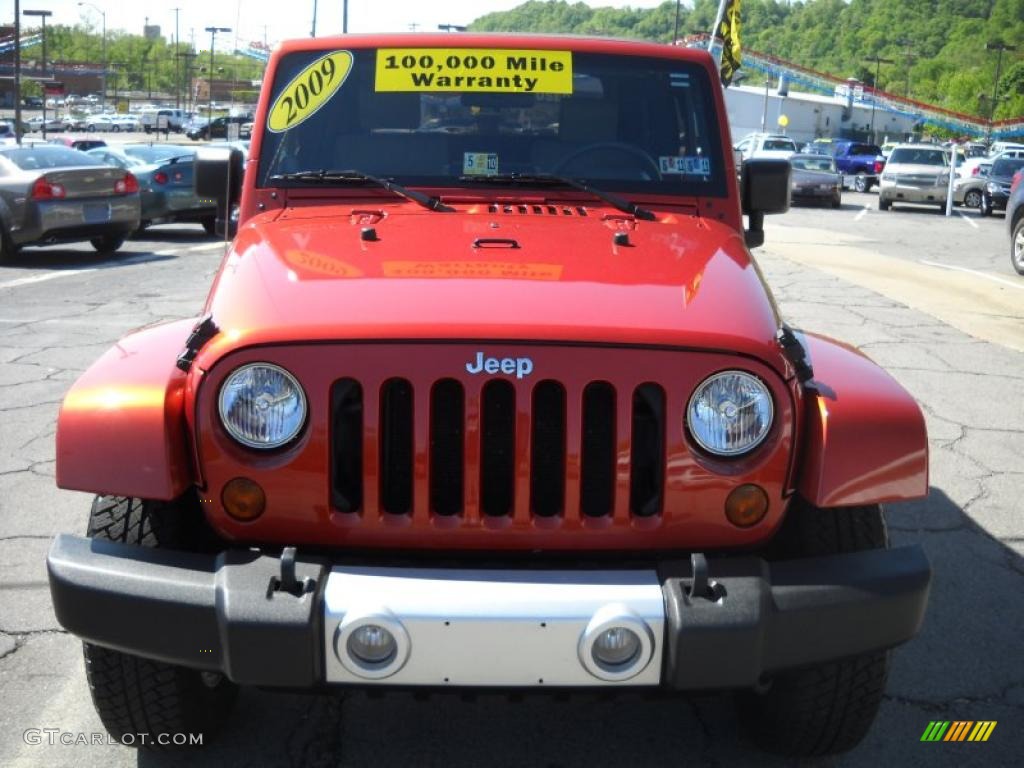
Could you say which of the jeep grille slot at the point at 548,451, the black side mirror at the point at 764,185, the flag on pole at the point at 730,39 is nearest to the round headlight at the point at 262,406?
the jeep grille slot at the point at 548,451

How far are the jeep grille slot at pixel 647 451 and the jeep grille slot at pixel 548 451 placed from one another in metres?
0.15

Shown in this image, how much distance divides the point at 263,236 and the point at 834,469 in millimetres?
1742

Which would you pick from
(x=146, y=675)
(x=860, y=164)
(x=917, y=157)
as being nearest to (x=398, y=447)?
(x=146, y=675)

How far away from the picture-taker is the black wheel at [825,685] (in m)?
2.70

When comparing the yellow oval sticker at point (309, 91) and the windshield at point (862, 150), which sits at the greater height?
the yellow oval sticker at point (309, 91)

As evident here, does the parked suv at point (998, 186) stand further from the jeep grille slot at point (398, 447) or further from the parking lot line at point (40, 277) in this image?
the jeep grille slot at point (398, 447)

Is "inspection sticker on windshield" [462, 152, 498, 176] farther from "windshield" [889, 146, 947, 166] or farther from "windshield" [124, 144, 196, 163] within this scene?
"windshield" [889, 146, 947, 166]

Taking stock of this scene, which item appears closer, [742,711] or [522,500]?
[522,500]

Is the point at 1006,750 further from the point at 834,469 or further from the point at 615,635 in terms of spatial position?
the point at 615,635

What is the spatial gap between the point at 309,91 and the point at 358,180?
17.1 inches

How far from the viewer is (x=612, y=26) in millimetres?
123062

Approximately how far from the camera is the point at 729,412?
98.8 inches

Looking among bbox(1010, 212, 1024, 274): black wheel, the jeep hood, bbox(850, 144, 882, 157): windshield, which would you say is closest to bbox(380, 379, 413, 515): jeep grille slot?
the jeep hood

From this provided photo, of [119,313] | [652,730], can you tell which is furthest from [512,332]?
[119,313]
